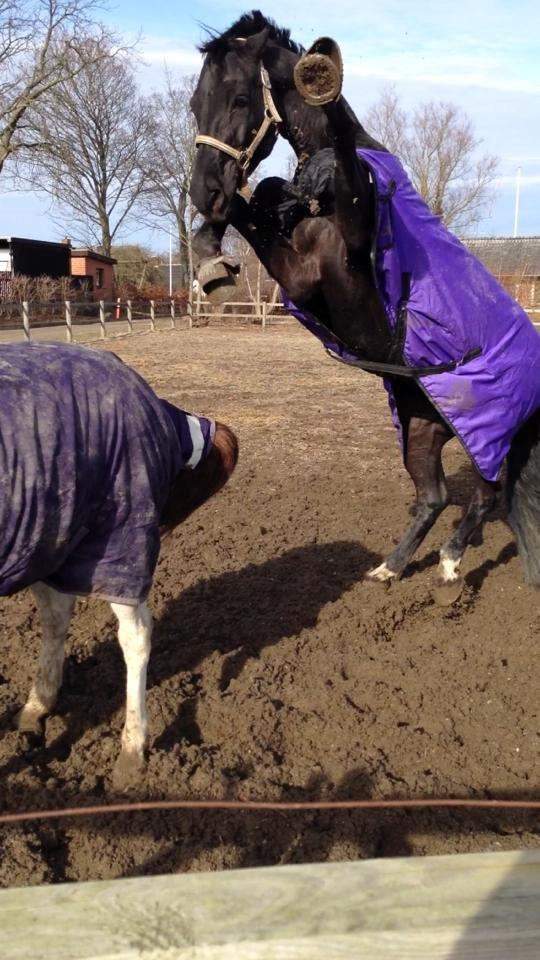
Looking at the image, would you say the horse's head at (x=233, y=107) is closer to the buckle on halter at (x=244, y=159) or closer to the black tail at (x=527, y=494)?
the buckle on halter at (x=244, y=159)

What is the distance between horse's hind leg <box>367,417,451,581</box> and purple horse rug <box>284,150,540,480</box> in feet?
1.55

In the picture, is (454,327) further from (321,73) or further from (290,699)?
(290,699)

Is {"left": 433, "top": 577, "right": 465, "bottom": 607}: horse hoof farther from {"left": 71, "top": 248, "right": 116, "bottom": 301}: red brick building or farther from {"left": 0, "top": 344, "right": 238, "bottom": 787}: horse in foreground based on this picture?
{"left": 71, "top": 248, "right": 116, "bottom": 301}: red brick building

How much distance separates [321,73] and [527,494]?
8.18 feet

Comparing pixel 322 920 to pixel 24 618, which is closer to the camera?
pixel 322 920

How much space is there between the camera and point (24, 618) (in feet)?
13.4

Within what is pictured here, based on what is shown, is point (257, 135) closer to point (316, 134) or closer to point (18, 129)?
point (316, 134)

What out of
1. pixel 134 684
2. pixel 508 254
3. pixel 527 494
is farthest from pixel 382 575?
pixel 508 254

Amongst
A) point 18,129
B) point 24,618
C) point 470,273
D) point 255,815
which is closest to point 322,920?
point 255,815

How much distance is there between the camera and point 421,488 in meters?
4.72

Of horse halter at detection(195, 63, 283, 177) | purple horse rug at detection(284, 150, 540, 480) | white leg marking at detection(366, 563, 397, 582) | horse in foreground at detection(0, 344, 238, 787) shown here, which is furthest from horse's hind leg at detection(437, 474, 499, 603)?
horse halter at detection(195, 63, 283, 177)

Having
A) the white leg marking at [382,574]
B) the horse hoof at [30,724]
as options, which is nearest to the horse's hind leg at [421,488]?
the white leg marking at [382,574]

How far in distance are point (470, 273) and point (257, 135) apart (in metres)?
1.24

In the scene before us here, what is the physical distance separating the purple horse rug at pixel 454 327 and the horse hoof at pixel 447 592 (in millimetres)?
683
